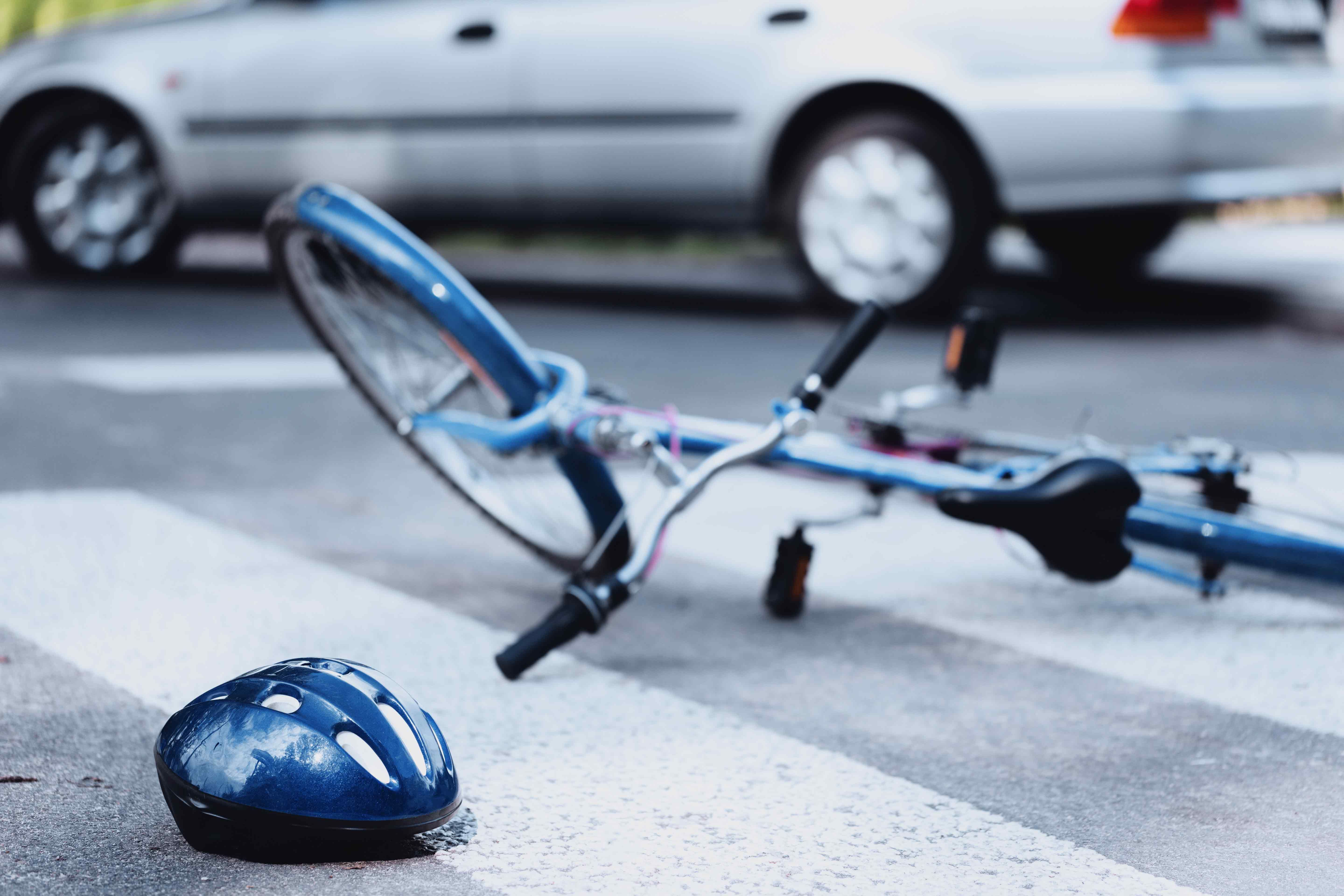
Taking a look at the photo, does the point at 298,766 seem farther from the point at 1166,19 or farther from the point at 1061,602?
the point at 1166,19

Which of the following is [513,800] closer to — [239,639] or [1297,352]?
[239,639]

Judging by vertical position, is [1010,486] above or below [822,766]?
above

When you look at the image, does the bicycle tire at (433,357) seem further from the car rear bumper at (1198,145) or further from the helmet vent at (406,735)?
the car rear bumper at (1198,145)

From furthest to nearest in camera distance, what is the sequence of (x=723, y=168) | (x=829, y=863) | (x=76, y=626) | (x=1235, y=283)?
(x=1235, y=283) < (x=723, y=168) < (x=76, y=626) < (x=829, y=863)


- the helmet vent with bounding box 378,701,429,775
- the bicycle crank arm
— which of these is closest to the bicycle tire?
the bicycle crank arm

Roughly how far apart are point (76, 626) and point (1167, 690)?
1870mm

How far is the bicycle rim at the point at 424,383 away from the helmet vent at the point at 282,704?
4.06 feet

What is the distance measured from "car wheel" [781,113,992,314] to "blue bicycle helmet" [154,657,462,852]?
4.82 meters

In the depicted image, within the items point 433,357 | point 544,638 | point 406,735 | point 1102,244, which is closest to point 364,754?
point 406,735

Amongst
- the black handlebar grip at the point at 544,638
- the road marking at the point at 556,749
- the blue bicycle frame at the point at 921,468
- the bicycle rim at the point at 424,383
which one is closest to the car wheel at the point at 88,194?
the bicycle rim at the point at 424,383

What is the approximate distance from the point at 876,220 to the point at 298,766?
16.5 feet

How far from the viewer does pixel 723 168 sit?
6848mm

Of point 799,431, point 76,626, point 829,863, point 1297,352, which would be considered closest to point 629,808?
point 829,863

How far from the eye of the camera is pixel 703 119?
6.80 m
